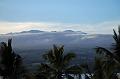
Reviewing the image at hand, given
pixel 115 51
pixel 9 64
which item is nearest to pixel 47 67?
pixel 9 64

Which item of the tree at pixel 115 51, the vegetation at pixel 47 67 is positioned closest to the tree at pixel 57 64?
the vegetation at pixel 47 67

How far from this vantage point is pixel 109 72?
26.3 meters

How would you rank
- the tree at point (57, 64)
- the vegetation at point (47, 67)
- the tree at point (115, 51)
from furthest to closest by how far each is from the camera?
1. the tree at point (57, 64)
2. the vegetation at point (47, 67)
3. the tree at point (115, 51)

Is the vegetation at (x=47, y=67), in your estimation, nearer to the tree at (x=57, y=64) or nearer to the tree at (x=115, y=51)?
the tree at (x=57, y=64)

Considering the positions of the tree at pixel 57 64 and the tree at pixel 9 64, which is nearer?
the tree at pixel 9 64

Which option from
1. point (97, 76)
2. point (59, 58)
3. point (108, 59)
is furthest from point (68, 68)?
point (108, 59)

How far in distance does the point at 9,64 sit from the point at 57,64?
4.14m

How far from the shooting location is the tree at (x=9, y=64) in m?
29.5

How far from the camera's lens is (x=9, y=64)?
29.8m

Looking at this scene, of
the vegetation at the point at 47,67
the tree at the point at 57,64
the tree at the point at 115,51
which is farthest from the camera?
the tree at the point at 57,64

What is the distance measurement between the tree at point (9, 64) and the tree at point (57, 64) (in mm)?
2141

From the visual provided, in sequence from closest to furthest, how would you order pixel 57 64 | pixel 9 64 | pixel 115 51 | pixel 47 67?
1. pixel 115 51
2. pixel 9 64
3. pixel 57 64
4. pixel 47 67

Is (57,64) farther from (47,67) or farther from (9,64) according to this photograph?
(9,64)

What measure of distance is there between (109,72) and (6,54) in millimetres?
8974
